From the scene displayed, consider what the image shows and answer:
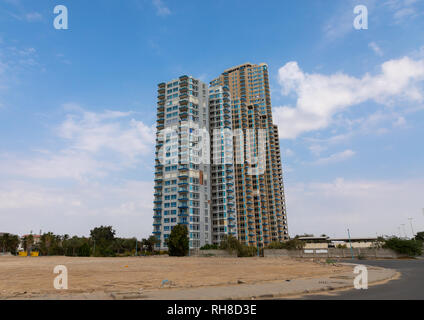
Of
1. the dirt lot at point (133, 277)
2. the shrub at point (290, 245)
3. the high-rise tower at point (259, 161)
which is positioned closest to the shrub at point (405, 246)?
the shrub at point (290, 245)

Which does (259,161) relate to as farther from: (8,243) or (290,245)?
(8,243)

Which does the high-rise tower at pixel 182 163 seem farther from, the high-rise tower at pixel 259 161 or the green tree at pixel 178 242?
the high-rise tower at pixel 259 161

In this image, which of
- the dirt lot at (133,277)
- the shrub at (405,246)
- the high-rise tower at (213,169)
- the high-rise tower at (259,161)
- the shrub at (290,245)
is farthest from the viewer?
the high-rise tower at (259,161)

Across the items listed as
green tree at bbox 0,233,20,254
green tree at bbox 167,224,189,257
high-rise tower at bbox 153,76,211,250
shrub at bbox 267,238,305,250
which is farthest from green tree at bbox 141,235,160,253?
green tree at bbox 0,233,20,254

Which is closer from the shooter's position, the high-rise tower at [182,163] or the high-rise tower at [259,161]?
the high-rise tower at [182,163]

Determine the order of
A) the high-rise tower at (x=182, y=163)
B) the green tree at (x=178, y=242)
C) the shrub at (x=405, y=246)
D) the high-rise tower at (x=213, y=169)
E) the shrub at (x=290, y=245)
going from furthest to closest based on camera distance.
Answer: the high-rise tower at (x=213, y=169)
the high-rise tower at (x=182, y=163)
the shrub at (x=290, y=245)
the green tree at (x=178, y=242)
the shrub at (x=405, y=246)

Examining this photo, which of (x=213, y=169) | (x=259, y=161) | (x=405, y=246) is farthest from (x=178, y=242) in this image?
(x=259, y=161)

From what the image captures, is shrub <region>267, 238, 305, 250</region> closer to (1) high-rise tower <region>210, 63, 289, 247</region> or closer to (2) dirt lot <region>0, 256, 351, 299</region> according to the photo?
(1) high-rise tower <region>210, 63, 289, 247</region>

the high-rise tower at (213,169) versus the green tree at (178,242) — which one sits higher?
the high-rise tower at (213,169)
